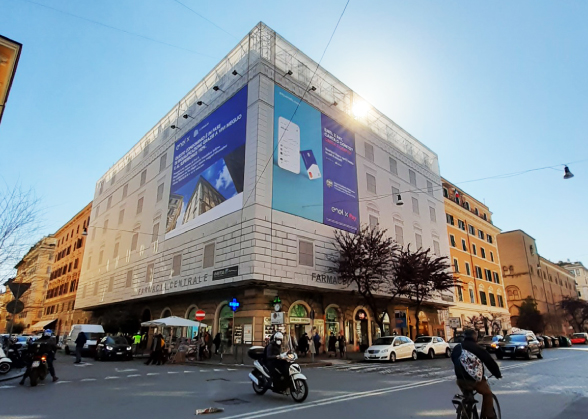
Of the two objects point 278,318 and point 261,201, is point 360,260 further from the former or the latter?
point 278,318

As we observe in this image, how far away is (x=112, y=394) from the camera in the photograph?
9664mm

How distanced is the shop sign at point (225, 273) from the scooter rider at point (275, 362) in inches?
538

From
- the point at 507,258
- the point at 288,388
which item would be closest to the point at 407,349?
the point at 288,388

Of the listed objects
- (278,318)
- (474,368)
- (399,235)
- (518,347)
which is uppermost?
(399,235)

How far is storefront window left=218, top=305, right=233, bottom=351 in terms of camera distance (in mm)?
24688

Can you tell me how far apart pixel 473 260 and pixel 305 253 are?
31.7 meters

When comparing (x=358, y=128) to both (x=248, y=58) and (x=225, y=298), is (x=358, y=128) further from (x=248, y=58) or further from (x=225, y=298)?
(x=225, y=298)

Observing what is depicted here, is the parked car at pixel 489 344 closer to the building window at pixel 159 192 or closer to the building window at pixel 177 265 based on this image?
the building window at pixel 177 265

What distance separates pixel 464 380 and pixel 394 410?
100 inches

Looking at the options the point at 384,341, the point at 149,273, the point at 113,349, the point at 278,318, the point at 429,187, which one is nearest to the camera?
the point at 278,318

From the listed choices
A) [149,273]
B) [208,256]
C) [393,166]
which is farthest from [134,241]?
[393,166]

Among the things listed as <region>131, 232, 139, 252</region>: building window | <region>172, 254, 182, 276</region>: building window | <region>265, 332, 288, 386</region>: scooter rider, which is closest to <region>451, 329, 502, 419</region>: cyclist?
<region>265, 332, 288, 386</region>: scooter rider

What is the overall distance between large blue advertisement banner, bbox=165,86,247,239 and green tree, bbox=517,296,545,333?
51001mm

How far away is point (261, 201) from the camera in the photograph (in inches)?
904
